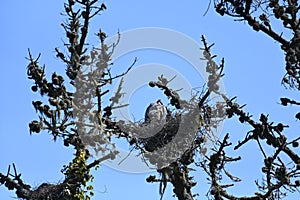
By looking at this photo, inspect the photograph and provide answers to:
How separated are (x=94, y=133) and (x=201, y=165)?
1.49 meters

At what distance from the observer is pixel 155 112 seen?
31.2 ft

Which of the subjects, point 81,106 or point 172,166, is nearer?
point 81,106

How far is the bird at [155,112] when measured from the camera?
9230mm

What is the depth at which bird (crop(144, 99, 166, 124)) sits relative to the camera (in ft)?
30.3

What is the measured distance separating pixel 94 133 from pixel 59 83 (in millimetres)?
664

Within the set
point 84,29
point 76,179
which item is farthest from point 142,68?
point 76,179

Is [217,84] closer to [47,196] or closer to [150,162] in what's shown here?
[150,162]

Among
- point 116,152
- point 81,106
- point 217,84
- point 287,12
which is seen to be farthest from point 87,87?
point 287,12

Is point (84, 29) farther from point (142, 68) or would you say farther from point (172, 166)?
point (172, 166)

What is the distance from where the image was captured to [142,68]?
8844 millimetres

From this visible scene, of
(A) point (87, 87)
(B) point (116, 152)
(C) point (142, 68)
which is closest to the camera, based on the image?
(A) point (87, 87)

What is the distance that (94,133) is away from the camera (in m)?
7.92

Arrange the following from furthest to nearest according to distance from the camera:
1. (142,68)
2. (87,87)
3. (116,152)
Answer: (142,68) < (116,152) < (87,87)

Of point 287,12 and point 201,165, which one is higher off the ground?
point 287,12
